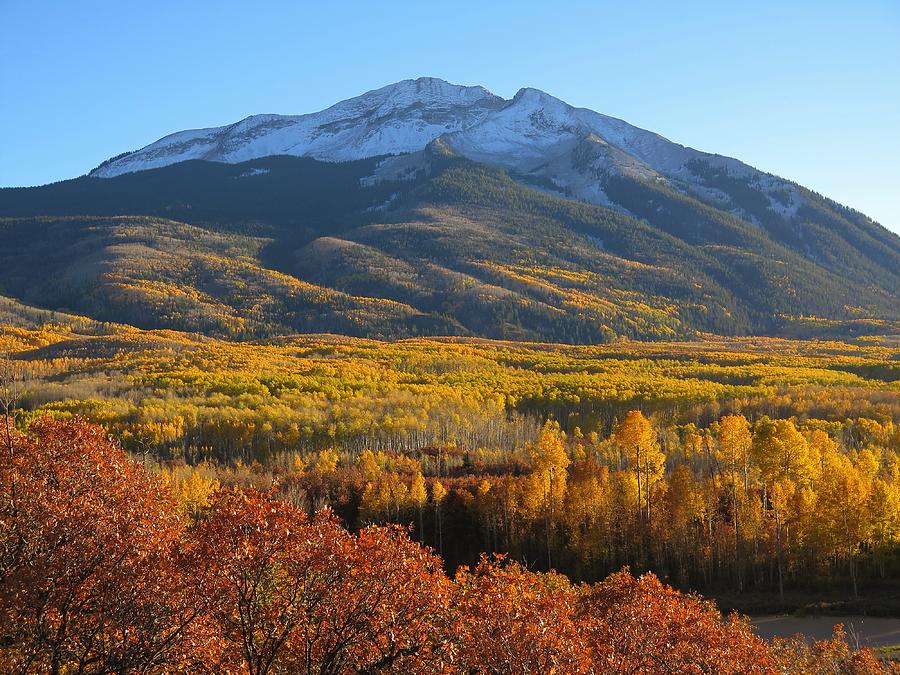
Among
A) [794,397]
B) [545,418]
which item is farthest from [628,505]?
[794,397]

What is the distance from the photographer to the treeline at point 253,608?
18641 millimetres

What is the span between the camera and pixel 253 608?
1891cm

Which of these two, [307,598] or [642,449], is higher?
[307,598]

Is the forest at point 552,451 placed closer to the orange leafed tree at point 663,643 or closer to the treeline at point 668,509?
the treeline at point 668,509

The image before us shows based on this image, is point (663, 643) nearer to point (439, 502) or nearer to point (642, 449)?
point (642, 449)

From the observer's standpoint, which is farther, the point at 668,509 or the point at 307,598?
the point at 668,509

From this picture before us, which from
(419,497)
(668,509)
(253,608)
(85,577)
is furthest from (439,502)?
(253,608)

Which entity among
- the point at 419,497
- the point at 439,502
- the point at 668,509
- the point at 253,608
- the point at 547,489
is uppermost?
the point at 253,608

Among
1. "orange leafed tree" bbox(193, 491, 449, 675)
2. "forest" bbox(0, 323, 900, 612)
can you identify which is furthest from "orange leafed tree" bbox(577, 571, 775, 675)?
"forest" bbox(0, 323, 900, 612)

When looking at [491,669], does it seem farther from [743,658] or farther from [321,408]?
[321,408]

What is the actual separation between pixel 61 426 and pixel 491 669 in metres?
16.1

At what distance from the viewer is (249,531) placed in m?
18.9

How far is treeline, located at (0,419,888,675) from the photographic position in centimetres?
1864

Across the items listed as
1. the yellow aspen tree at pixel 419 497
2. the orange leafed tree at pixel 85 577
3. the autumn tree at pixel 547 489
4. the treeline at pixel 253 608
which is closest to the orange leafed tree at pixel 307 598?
the treeline at pixel 253 608
